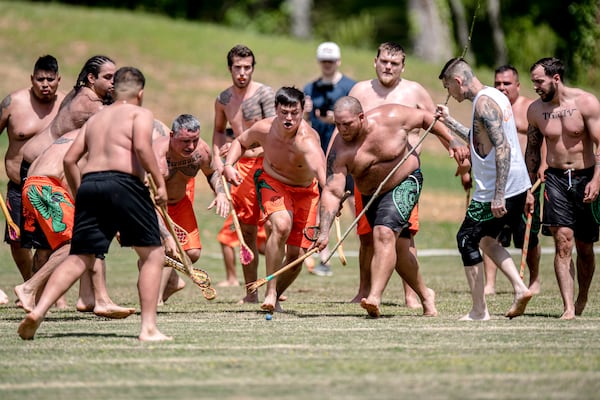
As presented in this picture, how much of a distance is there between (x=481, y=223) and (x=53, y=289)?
11.3 feet

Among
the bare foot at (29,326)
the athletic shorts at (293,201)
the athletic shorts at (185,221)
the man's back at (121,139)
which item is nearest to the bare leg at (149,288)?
the man's back at (121,139)

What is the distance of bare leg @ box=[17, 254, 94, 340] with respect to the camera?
7.70 m

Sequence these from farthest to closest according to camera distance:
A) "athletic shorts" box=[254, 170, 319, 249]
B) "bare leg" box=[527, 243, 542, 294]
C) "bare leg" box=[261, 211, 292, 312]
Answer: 1. "bare leg" box=[527, 243, 542, 294]
2. "athletic shorts" box=[254, 170, 319, 249]
3. "bare leg" box=[261, 211, 292, 312]

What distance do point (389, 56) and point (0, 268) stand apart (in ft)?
23.5

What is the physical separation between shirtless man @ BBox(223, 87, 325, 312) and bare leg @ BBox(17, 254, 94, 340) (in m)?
2.41

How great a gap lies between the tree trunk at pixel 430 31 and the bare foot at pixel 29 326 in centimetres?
3129

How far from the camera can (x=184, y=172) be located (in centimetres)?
1034

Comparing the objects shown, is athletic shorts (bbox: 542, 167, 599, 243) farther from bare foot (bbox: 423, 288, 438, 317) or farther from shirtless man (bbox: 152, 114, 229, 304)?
shirtless man (bbox: 152, 114, 229, 304)

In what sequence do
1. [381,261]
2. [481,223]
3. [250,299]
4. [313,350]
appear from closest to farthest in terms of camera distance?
[313,350]
[481,223]
[381,261]
[250,299]

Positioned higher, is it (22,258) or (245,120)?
(245,120)

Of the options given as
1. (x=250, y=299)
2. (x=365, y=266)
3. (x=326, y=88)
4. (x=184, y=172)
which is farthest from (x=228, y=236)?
(x=184, y=172)

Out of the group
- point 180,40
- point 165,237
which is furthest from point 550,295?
point 180,40

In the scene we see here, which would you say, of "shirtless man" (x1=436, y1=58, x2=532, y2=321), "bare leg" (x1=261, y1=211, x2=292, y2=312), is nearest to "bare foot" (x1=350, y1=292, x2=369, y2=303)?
"bare leg" (x1=261, y1=211, x2=292, y2=312)

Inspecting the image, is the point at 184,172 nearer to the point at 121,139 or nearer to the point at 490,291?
the point at 121,139
